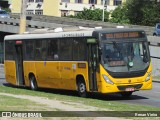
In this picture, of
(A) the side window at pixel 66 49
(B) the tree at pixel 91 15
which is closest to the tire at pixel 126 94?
(A) the side window at pixel 66 49

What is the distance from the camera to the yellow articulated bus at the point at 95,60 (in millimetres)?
20188

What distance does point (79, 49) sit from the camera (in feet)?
70.1

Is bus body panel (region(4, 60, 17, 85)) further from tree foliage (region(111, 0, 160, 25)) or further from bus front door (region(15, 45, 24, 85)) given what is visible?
tree foliage (region(111, 0, 160, 25))

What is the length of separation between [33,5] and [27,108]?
100187mm

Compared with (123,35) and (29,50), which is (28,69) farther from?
(123,35)

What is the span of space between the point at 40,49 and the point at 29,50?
4.14ft

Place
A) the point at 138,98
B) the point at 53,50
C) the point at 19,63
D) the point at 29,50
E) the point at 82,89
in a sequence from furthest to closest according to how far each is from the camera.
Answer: the point at 19,63, the point at 29,50, the point at 53,50, the point at 138,98, the point at 82,89

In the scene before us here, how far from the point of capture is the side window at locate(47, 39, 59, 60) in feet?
75.8

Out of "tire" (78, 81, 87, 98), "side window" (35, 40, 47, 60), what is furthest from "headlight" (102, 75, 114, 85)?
"side window" (35, 40, 47, 60)

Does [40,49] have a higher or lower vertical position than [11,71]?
higher

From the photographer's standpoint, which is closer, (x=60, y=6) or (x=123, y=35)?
(x=123, y=35)

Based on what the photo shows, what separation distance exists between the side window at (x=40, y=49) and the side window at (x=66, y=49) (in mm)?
1563

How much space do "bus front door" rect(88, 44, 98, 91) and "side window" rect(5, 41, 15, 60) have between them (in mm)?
7446

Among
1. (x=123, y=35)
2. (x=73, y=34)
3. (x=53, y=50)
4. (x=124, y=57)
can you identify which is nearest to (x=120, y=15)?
(x=53, y=50)
